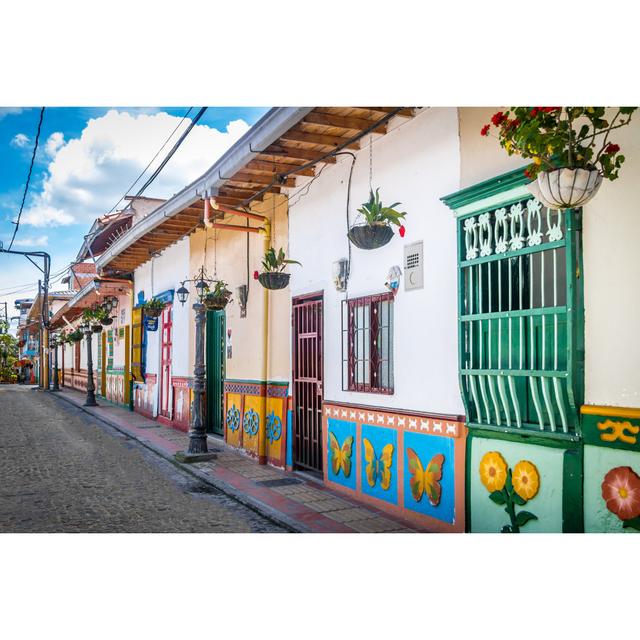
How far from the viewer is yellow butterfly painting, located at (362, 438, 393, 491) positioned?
5.54 metres

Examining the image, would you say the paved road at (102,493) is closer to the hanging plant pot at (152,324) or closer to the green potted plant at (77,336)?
the hanging plant pot at (152,324)

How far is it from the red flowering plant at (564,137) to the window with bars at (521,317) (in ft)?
1.23

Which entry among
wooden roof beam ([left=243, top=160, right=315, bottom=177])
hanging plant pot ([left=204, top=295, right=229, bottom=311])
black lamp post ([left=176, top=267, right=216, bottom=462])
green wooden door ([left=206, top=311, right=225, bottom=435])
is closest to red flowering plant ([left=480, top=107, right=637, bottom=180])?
wooden roof beam ([left=243, top=160, right=315, bottom=177])

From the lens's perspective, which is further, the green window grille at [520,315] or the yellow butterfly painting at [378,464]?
the yellow butterfly painting at [378,464]

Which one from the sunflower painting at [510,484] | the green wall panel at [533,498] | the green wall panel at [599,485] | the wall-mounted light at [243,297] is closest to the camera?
the green wall panel at [599,485]

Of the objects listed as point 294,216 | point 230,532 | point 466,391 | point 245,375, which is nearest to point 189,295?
point 245,375

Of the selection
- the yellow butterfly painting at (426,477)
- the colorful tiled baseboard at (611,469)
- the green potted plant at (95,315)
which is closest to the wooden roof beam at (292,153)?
the yellow butterfly painting at (426,477)

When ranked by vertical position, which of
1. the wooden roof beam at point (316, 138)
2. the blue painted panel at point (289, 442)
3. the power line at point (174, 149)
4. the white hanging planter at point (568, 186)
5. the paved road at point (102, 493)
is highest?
the power line at point (174, 149)

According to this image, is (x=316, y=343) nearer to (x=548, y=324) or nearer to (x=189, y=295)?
(x=548, y=324)

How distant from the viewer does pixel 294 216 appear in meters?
7.57

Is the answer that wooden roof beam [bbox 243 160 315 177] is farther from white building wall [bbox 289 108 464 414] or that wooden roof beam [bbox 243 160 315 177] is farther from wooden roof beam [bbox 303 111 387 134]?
wooden roof beam [bbox 303 111 387 134]

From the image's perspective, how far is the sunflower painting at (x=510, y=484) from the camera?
12.9 ft

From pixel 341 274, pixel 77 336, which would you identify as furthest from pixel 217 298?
pixel 77 336

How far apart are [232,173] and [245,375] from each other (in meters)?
3.23
